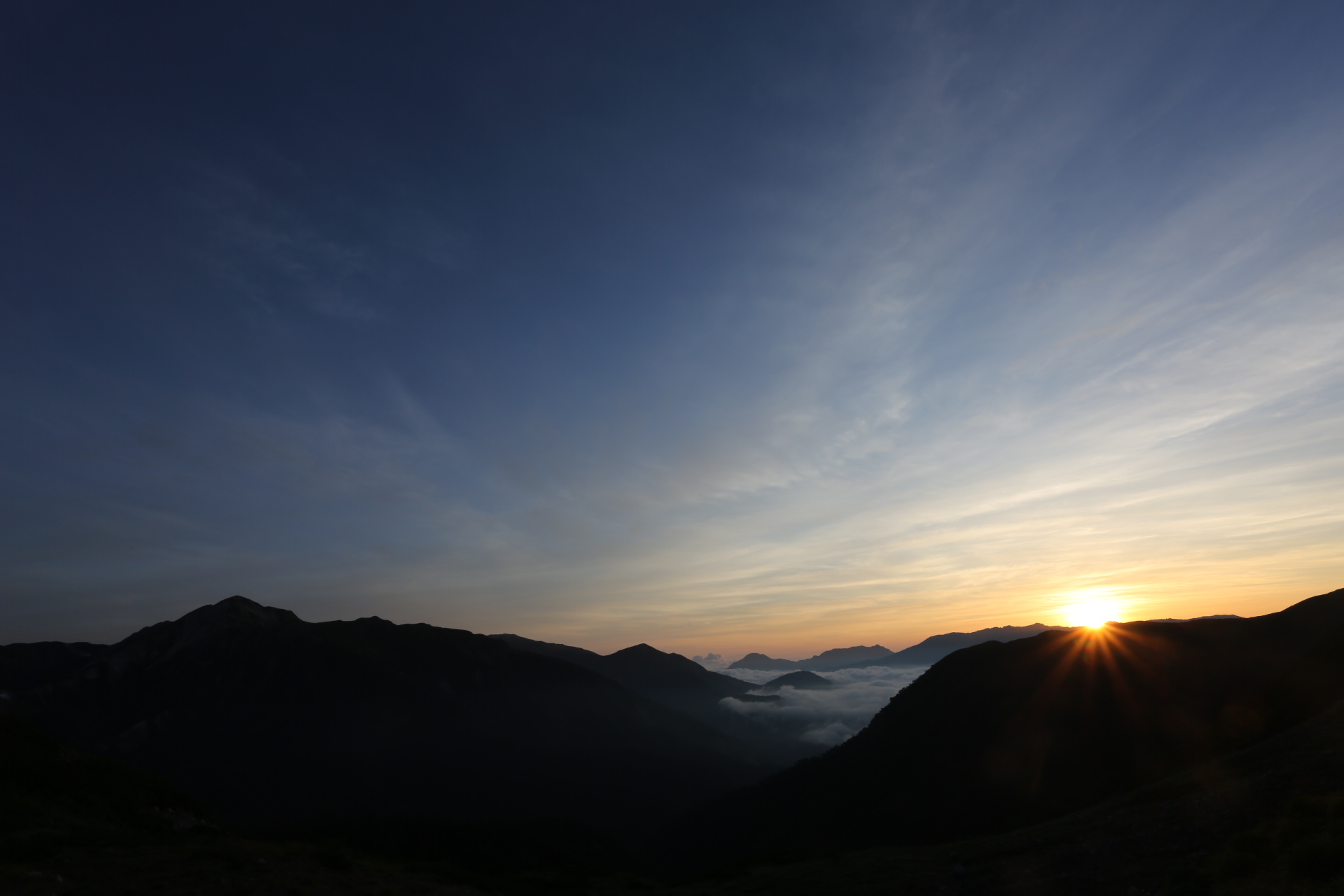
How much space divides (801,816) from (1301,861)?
145597 millimetres

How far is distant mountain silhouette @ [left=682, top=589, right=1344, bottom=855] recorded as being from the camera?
8656 cm

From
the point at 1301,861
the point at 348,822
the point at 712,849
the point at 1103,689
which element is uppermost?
the point at 1301,861

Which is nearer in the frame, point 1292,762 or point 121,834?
point 1292,762

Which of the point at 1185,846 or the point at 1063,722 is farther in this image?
the point at 1063,722

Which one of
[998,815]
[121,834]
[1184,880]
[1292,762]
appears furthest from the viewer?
[998,815]

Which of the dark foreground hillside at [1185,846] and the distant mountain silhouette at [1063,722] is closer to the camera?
the dark foreground hillside at [1185,846]

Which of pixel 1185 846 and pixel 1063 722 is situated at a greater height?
pixel 1185 846

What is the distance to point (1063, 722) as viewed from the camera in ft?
358

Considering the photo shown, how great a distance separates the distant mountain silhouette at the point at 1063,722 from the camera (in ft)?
284

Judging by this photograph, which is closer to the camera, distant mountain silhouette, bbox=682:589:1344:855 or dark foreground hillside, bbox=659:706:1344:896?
dark foreground hillside, bbox=659:706:1344:896

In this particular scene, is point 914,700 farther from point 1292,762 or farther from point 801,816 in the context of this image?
point 1292,762

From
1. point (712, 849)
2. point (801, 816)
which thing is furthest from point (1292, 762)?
point (712, 849)

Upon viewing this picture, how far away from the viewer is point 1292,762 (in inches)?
1216

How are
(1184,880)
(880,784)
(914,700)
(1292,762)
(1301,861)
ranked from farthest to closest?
1. (914,700)
2. (880,784)
3. (1292,762)
4. (1184,880)
5. (1301,861)
